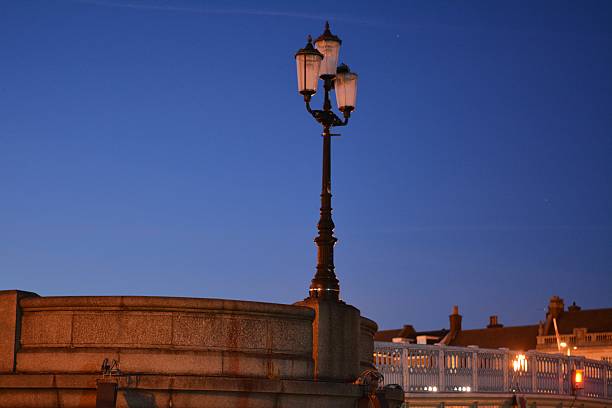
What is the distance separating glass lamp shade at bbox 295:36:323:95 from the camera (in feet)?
60.4

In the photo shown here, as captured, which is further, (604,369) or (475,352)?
(604,369)

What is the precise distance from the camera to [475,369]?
33938 mm

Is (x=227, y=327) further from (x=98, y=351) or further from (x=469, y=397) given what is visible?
(x=469, y=397)

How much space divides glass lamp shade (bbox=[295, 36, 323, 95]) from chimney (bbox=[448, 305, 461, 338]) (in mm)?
110657

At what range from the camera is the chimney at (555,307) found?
4729 inches

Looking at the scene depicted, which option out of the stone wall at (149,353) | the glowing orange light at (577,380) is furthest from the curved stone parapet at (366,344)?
the glowing orange light at (577,380)

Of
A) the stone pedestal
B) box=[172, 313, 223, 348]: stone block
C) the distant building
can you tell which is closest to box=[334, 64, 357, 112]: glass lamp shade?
the stone pedestal

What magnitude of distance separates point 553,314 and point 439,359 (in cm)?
9065

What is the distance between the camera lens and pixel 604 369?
1756 inches

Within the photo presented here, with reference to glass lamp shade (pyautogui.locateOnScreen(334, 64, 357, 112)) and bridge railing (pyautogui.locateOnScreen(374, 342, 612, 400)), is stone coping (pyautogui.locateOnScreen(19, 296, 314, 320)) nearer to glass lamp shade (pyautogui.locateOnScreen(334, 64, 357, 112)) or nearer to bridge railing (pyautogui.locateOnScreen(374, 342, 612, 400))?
glass lamp shade (pyautogui.locateOnScreen(334, 64, 357, 112))

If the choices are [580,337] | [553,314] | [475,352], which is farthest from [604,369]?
[553,314]

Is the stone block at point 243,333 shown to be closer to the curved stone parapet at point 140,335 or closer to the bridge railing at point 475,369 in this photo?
the curved stone parapet at point 140,335

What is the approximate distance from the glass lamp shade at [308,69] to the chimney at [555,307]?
105m

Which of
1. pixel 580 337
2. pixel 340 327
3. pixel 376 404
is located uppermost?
pixel 580 337
